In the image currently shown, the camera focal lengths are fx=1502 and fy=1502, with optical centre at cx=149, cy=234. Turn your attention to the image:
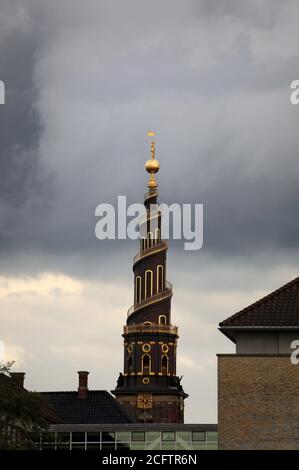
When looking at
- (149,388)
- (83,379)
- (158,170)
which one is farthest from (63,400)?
(158,170)

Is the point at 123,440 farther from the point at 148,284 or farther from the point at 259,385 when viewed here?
the point at 148,284

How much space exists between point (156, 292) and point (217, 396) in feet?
317

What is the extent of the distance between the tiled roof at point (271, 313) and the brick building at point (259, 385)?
4cm

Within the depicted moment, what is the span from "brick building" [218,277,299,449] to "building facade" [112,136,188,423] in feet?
306

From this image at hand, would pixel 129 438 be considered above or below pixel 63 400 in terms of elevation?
below

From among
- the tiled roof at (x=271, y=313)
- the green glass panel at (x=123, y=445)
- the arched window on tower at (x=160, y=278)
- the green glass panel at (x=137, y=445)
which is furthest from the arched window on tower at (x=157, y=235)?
the tiled roof at (x=271, y=313)

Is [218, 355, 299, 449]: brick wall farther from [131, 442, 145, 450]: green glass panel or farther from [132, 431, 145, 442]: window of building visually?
[132, 431, 145, 442]: window of building

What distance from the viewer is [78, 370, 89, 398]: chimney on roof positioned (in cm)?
12683

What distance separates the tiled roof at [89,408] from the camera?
121m

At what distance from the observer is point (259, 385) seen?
6356 centimetres

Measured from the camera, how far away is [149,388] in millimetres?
157500
